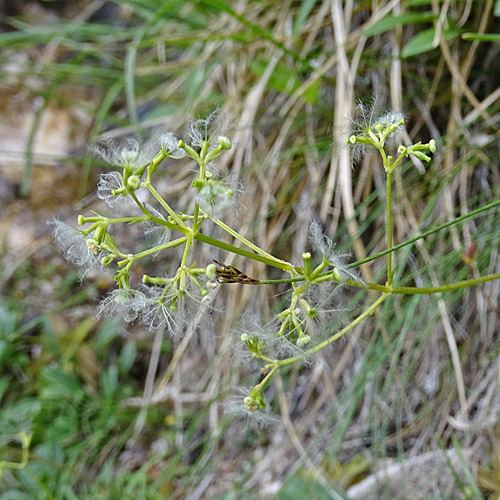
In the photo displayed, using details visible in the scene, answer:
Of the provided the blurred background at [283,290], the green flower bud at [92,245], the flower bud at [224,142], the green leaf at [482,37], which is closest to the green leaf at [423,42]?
the blurred background at [283,290]

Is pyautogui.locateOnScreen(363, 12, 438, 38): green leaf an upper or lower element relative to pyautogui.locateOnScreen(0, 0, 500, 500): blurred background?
upper

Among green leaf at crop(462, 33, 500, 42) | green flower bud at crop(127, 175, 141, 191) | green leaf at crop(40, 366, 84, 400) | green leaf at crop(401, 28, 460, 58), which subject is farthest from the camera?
green leaf at crop(40, 366, 84, 400)

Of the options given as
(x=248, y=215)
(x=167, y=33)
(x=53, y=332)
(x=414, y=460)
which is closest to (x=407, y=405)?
(x=414, y=460)

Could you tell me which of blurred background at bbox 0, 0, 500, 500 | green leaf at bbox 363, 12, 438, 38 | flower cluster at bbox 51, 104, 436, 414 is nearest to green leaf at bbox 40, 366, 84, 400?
blurred background at bbox 0, 0, 500, 500

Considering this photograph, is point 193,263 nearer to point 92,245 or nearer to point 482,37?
point 92,245

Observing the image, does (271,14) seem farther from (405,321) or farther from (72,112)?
(72,112)

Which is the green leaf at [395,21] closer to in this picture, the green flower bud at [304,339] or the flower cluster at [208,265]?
the flower cluster at [208,265]

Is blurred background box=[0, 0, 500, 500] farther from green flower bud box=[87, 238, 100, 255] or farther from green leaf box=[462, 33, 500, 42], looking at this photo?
green flower bud box=[87, 238, 100, 255]

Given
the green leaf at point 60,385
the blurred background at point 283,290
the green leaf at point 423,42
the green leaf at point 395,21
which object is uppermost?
the green leaf at point 395,21

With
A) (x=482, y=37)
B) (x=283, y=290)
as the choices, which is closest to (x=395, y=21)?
(x=482, y=37)
